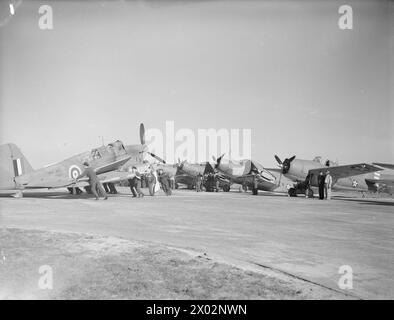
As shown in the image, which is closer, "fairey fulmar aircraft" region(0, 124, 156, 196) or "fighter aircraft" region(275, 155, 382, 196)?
"fairey fulmar aircraft" region(0, 124, 156, 196)

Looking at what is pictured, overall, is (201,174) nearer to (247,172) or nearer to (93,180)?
(247,172)

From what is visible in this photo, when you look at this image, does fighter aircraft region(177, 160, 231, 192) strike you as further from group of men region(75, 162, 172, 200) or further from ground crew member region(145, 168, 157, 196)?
ground crew member region(145, 168, 157, 196)

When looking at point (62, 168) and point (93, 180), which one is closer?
point (93, 180)

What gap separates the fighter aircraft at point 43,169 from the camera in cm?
1737

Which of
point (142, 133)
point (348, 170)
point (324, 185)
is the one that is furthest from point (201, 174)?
point (324, 185)

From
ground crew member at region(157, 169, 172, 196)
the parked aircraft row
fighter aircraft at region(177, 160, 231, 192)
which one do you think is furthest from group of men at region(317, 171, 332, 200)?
fighter aircraft at region(177, 160, 231, 192)

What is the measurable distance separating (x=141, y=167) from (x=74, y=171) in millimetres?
3949

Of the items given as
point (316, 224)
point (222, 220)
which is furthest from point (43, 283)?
point (316, 224)

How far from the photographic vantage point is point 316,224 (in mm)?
9297

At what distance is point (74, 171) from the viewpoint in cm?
1916

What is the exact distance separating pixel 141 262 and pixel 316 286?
2247 millimetres

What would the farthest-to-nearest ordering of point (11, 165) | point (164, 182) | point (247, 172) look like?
point (247, 172) → point (164, 182) → point (11, 165)

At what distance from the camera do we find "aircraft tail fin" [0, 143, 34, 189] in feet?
56.5
